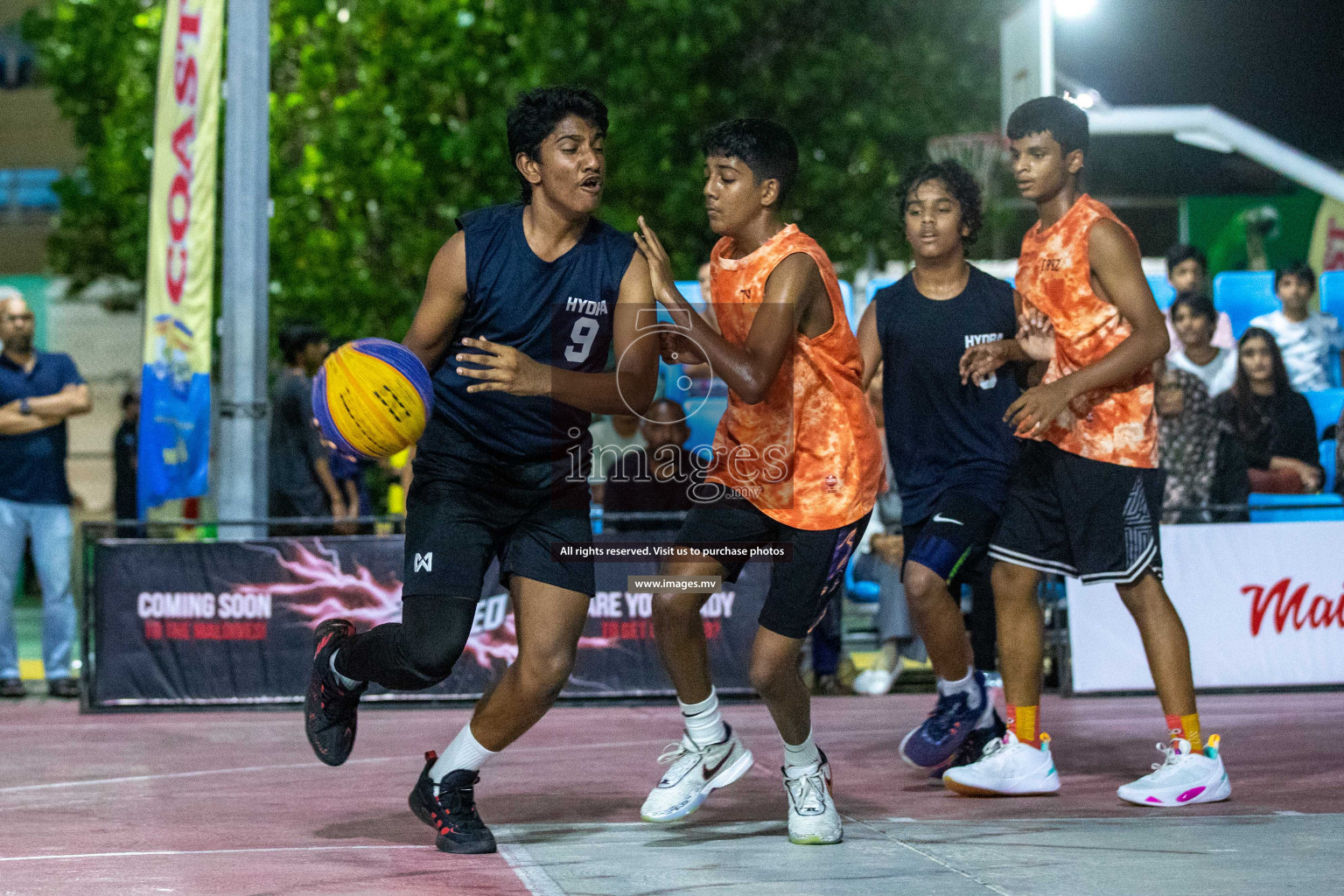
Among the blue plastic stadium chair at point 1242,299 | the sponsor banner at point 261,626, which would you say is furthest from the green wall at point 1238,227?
the sponsor banner at point 261,626

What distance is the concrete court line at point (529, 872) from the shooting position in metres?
4.40

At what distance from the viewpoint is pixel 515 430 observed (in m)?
5.00

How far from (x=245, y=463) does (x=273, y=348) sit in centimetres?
1468

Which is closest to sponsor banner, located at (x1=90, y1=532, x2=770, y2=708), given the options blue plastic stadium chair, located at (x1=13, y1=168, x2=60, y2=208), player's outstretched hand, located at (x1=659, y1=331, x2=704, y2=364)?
player's outstretched hand, located at (x1=659, y1=331, x2=704, y2=364)

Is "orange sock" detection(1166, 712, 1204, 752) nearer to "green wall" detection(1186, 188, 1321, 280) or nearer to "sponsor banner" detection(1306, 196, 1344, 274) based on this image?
"sponsor banner" detection(1306, 196, 1344, 274)

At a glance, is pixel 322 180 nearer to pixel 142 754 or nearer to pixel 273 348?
pixel 273 348

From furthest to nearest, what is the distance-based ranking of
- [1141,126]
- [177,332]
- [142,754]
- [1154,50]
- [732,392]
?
[1154,50]
[1141,126]
[177,332]
[142,754]
[732,392]

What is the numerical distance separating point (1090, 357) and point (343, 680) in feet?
9.25

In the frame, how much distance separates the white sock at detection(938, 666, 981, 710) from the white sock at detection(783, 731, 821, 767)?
1206 millimetres

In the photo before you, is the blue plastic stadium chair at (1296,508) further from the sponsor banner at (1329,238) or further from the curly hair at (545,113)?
the sponsor banner at (1329,238)

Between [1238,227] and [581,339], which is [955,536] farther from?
[1238,227]

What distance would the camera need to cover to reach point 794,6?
23.2m

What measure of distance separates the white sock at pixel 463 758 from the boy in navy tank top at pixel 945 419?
184 centimetres

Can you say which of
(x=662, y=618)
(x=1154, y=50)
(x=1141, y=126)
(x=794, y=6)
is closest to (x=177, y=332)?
(x=662, y=618)
